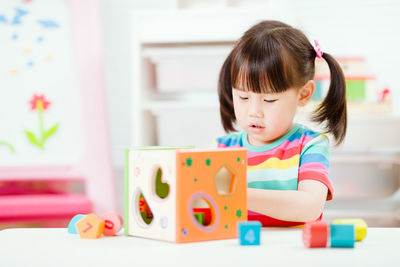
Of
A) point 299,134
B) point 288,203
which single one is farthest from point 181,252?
point 299,134

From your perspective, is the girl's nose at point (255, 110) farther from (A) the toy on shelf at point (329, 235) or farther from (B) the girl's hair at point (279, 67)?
(A) the toy on shelf at point (329, 235)

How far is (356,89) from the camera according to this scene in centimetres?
203

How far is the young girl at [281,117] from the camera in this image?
84cm

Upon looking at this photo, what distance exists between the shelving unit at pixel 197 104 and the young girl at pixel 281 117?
87 centimetres

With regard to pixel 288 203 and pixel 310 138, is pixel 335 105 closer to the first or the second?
pixel 310 138

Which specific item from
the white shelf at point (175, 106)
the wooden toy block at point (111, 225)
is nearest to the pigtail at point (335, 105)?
the wooden toy block at point (111, 225)

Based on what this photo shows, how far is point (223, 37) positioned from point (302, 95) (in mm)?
981

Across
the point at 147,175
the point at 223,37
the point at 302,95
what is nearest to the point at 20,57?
the point at 223,37

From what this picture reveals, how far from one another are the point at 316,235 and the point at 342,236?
1.2 inches

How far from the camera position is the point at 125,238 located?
67 cm

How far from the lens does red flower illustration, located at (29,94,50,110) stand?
1990 millimetres

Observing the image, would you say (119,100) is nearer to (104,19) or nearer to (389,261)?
(104,19)

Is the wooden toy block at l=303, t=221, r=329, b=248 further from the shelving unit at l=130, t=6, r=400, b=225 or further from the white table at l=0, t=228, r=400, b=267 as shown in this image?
the shelving unit at l=130, t=6, r=400, b=225

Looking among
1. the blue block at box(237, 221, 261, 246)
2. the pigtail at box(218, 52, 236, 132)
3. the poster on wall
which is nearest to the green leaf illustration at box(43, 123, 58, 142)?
the poster on wall
